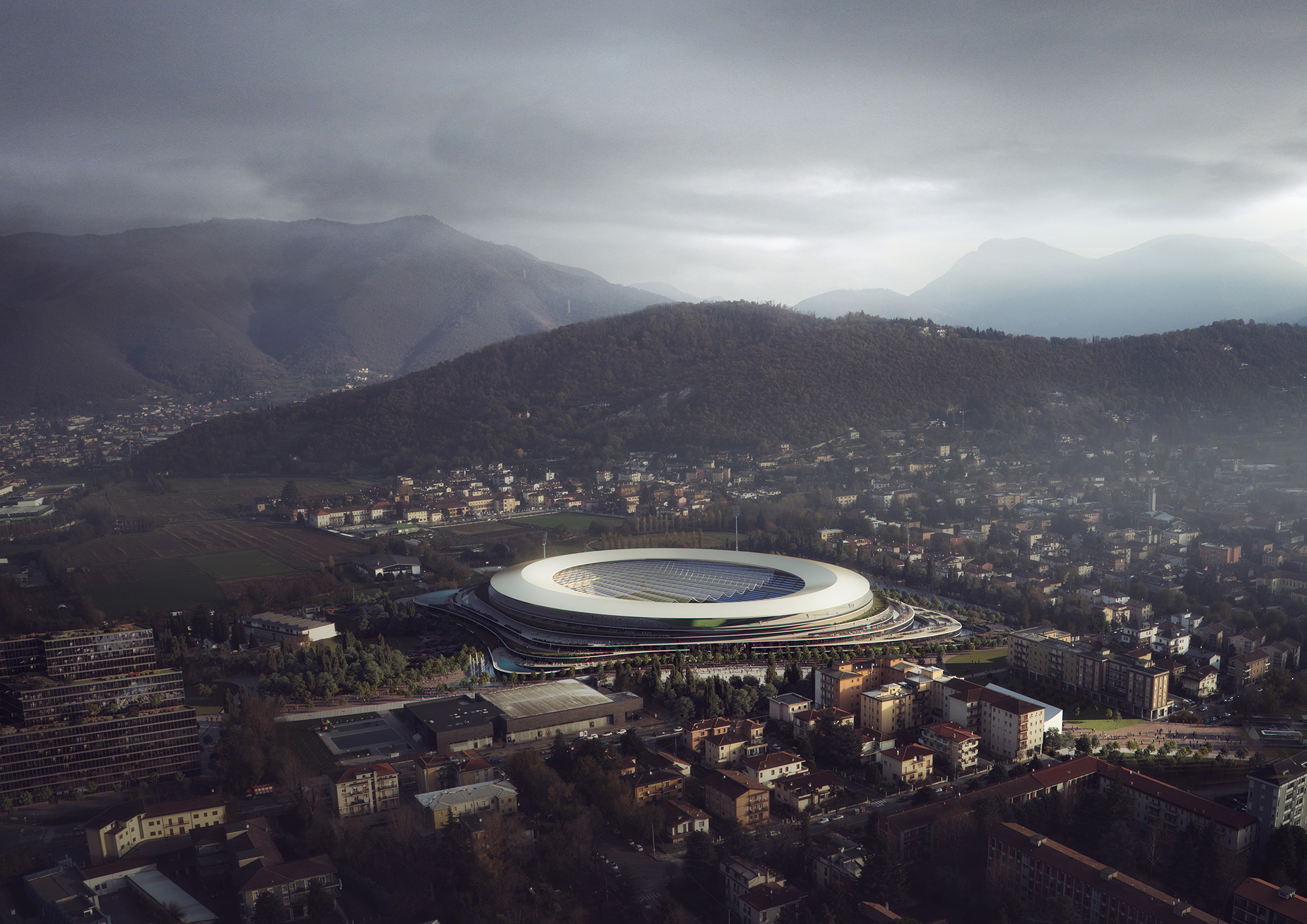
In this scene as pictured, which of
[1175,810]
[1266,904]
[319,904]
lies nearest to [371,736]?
[319,904]

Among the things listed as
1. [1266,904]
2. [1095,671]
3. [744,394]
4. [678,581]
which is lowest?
[1095,671]

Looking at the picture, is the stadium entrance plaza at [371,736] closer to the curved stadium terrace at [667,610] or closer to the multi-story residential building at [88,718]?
the multi-story residential building at [88,718]

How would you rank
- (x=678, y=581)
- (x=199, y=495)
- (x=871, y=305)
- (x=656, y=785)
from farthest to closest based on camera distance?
(x=871, y=305) < (x=199, y=495) < (x=678, y=581) < (x=656, y=785)

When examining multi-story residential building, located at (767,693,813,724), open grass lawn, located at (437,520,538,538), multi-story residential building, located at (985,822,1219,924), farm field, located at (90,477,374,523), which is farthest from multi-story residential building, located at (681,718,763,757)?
farm field, located at (90,477,374,523)

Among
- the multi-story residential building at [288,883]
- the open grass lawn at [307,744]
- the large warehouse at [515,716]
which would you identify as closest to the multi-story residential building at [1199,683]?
the large warehouse at [515,716]

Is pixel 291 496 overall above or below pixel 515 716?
above

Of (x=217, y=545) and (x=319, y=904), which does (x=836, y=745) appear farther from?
(x=217, y=545)

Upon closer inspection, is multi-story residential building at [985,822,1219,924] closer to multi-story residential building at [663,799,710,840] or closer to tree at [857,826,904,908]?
tree at [857,826,904,908]

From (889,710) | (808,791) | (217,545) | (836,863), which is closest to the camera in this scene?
(836,863)

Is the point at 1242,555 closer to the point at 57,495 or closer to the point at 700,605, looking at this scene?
the point at 700,605
